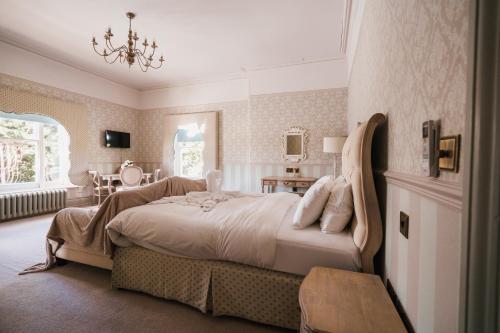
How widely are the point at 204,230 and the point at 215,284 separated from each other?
415mm

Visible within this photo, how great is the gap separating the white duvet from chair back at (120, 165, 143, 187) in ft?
10.3

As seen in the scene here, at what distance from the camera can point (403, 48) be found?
1.06m

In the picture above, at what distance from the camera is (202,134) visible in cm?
607

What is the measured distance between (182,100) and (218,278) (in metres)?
5.60

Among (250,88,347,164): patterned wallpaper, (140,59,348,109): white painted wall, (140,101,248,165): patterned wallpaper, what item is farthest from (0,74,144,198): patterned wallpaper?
(250,88,347,164): patterned wallpaper

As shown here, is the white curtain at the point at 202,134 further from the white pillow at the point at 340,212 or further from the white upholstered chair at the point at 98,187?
the white pillow at the point at 340,212

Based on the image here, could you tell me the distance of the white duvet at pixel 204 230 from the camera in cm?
162

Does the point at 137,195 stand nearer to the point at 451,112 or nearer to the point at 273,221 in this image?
the point at 273,221

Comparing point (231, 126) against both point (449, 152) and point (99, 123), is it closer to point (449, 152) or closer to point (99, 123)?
point (99, 123)

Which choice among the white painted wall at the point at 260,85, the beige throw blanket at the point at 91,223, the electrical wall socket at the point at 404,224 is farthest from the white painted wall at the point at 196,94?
the electrical wall socket at the point at 404,224

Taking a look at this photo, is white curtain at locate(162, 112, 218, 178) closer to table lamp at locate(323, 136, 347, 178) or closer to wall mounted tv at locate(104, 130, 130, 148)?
wall mounted tv at locate(104, 130, 130, 148)

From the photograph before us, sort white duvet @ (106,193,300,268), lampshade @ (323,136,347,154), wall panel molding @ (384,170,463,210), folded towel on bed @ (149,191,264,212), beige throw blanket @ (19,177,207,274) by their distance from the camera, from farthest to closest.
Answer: lampshade @ (323,136,347,154)
folded towel on bed @ (149,191,264,212)
beige throw blanket @ (19,177,207,274)
white duvet @ (106,193,300,268)
wall panel molding @ (384,170,463,210)

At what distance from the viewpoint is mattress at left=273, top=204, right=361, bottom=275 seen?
1.39 m

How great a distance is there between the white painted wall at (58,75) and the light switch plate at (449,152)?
622 centimetres
